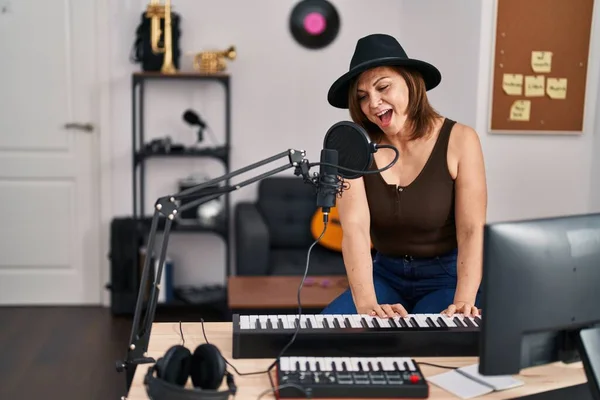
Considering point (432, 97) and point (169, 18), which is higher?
point (169, 18)

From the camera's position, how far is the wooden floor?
3.31 metres

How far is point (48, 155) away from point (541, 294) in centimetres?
395

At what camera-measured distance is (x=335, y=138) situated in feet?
5.14

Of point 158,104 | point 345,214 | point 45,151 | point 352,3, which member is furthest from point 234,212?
point 345,214

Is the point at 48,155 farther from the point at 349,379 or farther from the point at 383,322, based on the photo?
the point at 349,379

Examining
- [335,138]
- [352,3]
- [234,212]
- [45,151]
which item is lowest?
[234,212]

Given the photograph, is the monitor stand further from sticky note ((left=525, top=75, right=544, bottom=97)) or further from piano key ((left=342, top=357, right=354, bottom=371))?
sticky note ((left=525, top=75, right=544, bottom=97))

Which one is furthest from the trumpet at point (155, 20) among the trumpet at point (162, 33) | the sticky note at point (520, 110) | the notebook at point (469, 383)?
the notebook at point (469, 383)

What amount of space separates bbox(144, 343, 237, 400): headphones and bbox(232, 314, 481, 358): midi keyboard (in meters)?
0.19

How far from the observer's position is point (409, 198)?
7.11 ft

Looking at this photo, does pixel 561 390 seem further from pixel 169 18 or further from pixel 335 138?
pixel 169 18

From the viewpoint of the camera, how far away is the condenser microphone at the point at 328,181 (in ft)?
5.01

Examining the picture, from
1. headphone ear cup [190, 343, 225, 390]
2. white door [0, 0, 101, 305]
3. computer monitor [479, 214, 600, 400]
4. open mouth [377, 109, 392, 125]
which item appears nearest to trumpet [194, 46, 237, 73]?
white door [0, 0, 101, 305]

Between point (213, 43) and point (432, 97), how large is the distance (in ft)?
4.78
